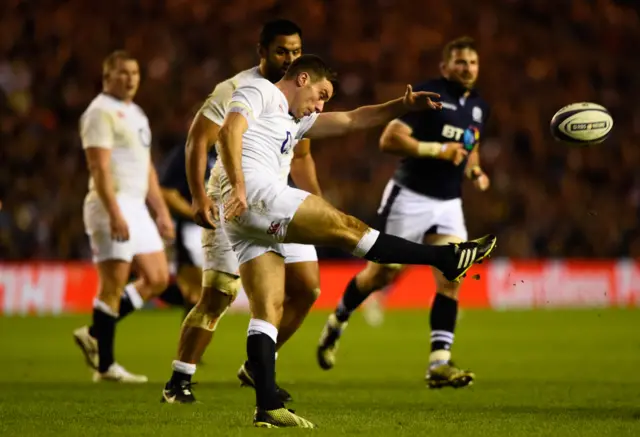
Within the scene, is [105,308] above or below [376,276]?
below

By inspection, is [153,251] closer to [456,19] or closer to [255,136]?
[255,136]

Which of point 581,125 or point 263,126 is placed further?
point 581,125

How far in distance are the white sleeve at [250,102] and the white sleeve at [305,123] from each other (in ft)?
1.57

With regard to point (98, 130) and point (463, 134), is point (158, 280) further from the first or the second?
point (463, 134)

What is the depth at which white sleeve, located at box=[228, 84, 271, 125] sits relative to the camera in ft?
18.6

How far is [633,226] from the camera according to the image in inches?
810

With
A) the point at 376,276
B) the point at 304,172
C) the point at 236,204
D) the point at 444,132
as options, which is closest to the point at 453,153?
the point at 444,132

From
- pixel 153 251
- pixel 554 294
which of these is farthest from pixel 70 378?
pixel 554 294

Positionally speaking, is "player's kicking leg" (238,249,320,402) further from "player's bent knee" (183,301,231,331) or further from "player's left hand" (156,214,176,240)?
"player's left hand" (156,214,176,240)

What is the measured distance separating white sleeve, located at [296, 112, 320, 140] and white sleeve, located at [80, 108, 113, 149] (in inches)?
105

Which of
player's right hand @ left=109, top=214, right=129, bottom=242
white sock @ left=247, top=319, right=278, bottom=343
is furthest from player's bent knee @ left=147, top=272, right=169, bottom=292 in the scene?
white sock @ left=247, top=319, right=278, bottom=343

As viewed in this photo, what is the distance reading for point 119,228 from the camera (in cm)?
829

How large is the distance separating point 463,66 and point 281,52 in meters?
2.14

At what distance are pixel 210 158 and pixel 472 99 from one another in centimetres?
218
